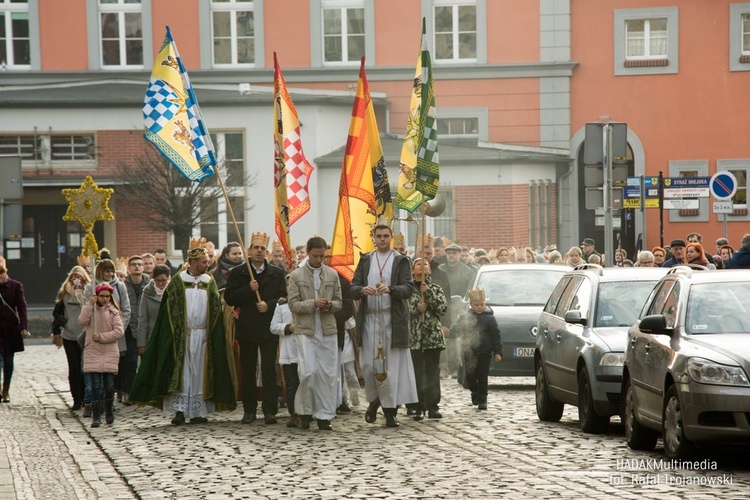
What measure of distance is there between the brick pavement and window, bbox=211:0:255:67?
28.2m

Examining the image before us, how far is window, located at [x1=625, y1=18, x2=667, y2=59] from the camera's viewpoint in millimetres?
42125

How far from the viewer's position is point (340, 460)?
1102 cm

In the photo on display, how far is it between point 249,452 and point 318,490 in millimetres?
2409

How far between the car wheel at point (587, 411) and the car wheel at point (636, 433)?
36.9 inches

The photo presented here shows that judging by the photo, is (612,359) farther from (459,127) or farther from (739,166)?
(739,166)

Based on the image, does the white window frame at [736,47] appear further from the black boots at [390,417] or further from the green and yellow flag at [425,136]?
the black boots at [390,417]

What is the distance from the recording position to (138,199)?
3559 cm

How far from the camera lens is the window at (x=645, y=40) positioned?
41.9 metres

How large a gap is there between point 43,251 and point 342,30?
11.6 metres

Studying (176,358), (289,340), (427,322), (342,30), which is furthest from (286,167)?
(342,30)

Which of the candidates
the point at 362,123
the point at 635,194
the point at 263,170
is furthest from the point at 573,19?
the point at 362,123

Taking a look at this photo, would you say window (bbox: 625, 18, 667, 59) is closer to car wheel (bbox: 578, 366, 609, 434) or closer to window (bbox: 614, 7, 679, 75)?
window (bbox: 614, 7, 679, 75)

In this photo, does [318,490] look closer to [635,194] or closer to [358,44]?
[635,194]

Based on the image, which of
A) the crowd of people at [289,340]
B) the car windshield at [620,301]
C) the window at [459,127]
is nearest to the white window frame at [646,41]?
the window at [459,127]
